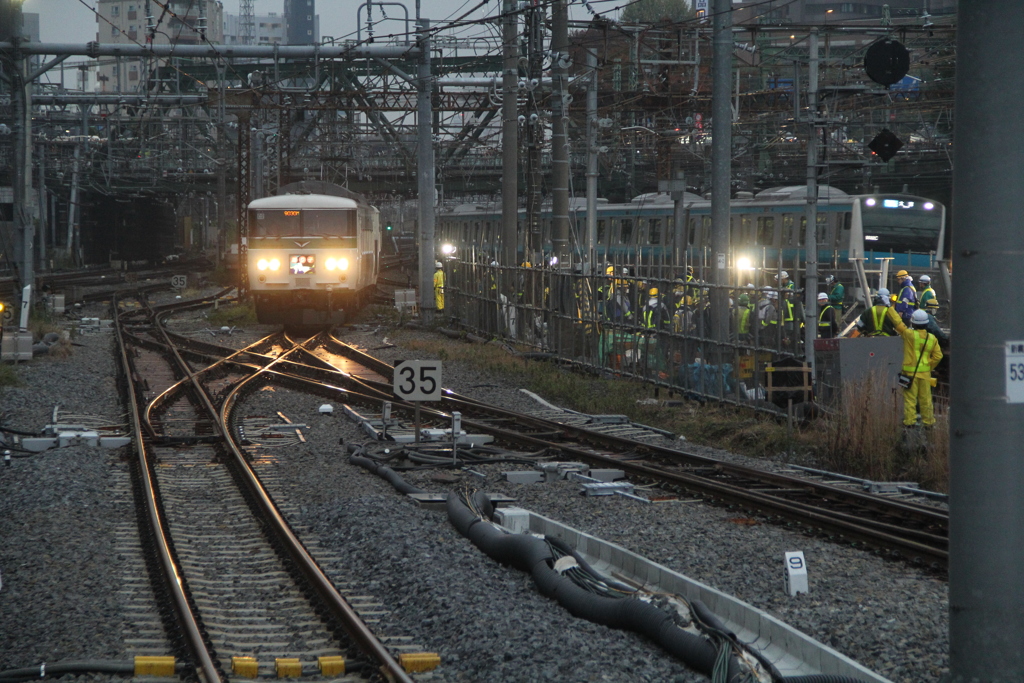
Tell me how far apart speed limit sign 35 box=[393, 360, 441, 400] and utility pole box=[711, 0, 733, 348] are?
5.07m

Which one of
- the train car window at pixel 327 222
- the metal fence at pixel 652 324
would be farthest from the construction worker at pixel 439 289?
the metal fence at pixel 652 324

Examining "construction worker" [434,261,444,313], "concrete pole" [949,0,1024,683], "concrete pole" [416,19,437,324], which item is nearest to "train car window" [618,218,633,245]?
"construction worker" [434,261,444,313]

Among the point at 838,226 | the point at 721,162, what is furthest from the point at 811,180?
the point at 838,226

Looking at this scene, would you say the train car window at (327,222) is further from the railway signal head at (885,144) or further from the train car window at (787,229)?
the railway signal head at (885,144)

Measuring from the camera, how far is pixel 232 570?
8.07 m

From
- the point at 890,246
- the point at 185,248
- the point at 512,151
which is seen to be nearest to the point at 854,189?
the point at 890,246

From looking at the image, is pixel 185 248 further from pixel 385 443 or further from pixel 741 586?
pixel 741 586

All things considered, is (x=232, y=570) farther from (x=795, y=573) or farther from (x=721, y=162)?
(x=721, y=162)

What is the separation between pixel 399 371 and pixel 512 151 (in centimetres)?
1276

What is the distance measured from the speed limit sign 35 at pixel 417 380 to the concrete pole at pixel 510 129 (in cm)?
1207

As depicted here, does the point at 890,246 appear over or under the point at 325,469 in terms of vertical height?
over

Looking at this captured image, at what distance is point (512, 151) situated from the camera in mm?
24203

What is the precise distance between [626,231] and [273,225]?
10889mm

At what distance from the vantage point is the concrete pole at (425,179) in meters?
26.5
